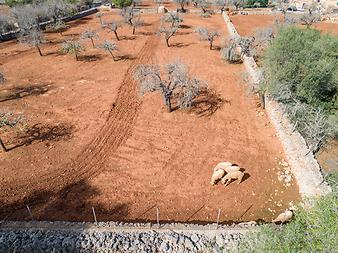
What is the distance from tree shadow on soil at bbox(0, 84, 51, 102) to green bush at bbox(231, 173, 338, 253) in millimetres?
25983

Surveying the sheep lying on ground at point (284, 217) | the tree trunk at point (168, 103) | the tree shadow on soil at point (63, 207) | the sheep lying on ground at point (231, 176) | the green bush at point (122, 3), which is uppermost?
the green bush at point (122, 3)

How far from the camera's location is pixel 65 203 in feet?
59.9

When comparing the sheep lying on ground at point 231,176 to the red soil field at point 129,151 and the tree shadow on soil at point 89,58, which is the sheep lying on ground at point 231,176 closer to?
the red soil field at point 129,151

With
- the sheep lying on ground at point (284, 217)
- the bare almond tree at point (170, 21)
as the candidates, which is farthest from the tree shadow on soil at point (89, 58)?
the sheep lying on ground at point (284, 217)

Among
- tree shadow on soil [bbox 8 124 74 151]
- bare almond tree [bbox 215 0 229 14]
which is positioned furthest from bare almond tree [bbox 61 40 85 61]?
bare almond tree [bbox 215 0 229 14]

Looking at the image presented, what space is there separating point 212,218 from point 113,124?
1201cm

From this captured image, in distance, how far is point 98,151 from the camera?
22.3 m

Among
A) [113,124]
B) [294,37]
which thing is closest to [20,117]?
[113,124]

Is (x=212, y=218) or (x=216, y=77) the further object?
(x=216, y=77)

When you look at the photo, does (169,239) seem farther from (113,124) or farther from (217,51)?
(217,51)

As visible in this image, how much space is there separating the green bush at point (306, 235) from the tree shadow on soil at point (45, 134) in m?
16.6

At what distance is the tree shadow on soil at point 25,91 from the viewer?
99.4 ft

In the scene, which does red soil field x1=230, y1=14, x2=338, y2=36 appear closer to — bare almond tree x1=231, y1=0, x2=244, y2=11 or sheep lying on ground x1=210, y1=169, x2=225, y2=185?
bare almond tree x1=231, y1=0, x2=244, y2=11

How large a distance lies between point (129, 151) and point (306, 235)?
44.5ft
